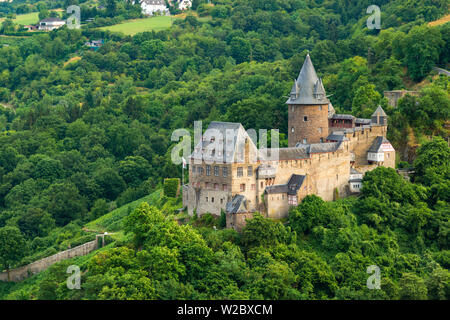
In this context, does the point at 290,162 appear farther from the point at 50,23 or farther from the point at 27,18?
the point at 27,18

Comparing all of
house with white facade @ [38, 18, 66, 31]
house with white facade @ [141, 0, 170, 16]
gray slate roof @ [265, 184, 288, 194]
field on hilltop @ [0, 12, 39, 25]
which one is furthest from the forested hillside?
house with white facade @ [141, 0, 170, 16]

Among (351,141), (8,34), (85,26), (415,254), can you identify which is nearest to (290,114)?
(351,141)

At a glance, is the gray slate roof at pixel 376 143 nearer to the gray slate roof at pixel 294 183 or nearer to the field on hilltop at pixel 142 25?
the gray slate roof at pixel 294 183

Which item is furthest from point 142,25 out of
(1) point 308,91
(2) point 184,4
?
(1) point 308,91

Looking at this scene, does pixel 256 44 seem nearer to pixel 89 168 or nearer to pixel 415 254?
pixel 89 168

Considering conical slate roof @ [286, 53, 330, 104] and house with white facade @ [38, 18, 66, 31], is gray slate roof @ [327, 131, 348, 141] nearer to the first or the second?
conical slate roof @ [286, 53, 330, 104]

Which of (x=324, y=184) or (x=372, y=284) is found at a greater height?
(x=324, y=184)
